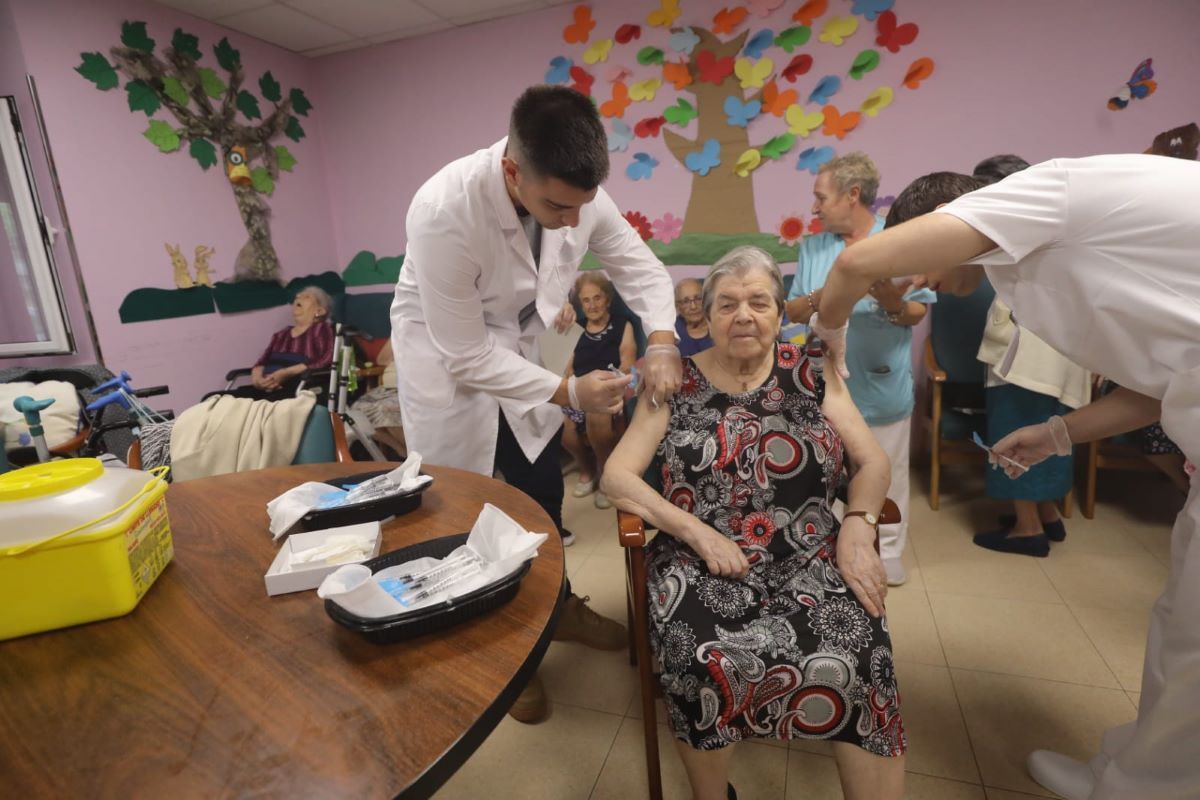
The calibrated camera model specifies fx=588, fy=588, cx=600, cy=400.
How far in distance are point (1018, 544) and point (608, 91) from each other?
3.33 meters

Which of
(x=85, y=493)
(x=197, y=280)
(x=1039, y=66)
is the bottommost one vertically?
(x=85, y=493)

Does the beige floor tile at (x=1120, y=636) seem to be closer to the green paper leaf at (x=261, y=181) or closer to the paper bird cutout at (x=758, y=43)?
the paper bird cutout at (x=758, y=43)

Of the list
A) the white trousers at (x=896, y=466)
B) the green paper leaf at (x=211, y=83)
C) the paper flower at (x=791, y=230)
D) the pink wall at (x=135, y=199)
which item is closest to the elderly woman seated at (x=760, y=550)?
→ the white trousers at (x=896, y=466)

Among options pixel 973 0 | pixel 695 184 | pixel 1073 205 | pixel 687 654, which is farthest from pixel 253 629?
pixel 973 0

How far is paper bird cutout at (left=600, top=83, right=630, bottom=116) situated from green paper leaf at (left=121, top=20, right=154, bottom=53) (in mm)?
2587

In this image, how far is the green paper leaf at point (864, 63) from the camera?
320 centimetres

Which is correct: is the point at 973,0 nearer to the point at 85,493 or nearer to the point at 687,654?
the point at 687,654

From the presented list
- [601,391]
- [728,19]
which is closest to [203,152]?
[728,19]

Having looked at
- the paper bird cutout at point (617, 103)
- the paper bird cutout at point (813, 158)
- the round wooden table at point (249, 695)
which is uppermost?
the paper bird cutout at point (617, 103)

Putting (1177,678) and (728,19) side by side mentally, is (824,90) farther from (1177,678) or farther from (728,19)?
(1177,678)

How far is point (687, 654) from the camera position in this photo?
124 cm

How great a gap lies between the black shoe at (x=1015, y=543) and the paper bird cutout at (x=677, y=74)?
9.66ft

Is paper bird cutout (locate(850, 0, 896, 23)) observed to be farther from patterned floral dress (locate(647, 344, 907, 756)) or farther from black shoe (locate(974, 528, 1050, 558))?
black shoe (locate(974, 528, 1050, 558))

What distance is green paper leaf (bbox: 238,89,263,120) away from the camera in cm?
386
